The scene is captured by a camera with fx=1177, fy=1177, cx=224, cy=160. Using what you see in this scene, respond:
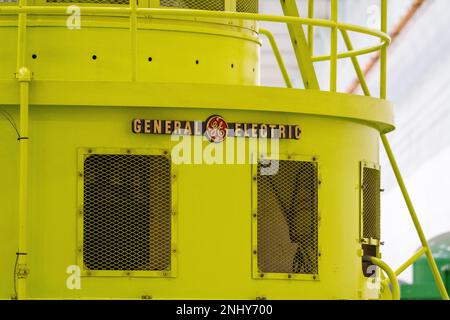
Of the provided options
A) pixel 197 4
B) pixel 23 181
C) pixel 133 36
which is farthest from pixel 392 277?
pixel 23 181

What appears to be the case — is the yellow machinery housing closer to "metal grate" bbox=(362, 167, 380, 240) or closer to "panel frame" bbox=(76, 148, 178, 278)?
"panel frame" bbox=(76, 148, 178, 278)

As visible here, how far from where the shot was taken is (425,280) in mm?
24312

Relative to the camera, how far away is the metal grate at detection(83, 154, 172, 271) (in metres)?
10.1

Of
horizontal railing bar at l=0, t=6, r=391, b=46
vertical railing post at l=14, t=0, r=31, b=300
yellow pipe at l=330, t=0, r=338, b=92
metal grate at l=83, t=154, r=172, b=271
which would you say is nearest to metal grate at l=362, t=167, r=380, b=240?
yellow pipe at l=330, t=0, r=338, b=92

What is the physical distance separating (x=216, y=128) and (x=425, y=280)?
14968 mm

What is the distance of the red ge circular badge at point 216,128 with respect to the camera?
10.2 metres

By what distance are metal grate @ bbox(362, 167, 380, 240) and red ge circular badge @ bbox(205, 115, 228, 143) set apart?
66.9 inches

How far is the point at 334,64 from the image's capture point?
10781 mm

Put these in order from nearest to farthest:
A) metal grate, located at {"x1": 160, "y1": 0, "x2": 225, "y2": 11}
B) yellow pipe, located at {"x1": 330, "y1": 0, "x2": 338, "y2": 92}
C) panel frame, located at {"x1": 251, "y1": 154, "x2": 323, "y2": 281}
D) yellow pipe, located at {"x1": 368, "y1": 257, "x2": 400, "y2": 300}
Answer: panel frame, located at {"x1": 251, "y1": 154, "x2": 323, "y2": 281}, yellow pipe, located at {"x1": 330, "y1": 0, "x2": 338, "y2": 92}, yellow pipe, located at {"x1": 368, "y1": 257, "x2": 400, "y2": 300}, metal grate, located at {"x1": 160, "y1": 0, "x2": 225, "y2": 11}

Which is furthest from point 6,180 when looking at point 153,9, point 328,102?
point 328,102

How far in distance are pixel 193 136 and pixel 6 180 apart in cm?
165

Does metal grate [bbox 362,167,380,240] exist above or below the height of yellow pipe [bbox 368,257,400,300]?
above

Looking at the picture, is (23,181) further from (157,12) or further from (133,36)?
(157,12)

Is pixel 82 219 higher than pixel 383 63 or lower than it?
lower
